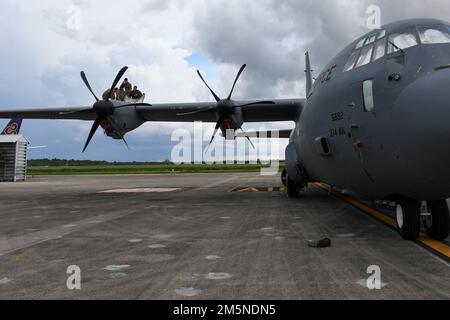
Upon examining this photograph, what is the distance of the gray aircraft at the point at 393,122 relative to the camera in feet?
15.3

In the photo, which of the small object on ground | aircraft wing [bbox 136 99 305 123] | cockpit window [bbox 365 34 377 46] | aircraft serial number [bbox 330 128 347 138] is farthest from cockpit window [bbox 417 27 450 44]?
aircraft wing [bbox 136 99 305 123]

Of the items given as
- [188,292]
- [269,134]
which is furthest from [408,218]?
[269,134]

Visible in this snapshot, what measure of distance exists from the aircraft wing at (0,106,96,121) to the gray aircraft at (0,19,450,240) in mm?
12441

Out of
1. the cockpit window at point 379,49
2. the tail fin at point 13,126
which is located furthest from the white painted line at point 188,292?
the tail fin at point 13,126

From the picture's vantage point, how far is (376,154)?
5508mm

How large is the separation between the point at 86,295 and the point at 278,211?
7469mm

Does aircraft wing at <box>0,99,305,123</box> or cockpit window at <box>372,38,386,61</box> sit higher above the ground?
aircraft wing at <box>0,99,305,123</box>

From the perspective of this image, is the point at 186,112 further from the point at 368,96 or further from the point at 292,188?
the point at 368,96

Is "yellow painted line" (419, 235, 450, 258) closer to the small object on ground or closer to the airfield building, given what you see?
the small object on ground

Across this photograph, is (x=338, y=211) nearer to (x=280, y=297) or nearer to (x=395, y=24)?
(x=395, y=24)

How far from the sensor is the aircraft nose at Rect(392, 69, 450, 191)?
14.5 ft

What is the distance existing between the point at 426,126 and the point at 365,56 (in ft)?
7.61

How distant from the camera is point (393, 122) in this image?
16.6 feet

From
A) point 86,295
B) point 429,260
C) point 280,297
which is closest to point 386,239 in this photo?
point 429,260
